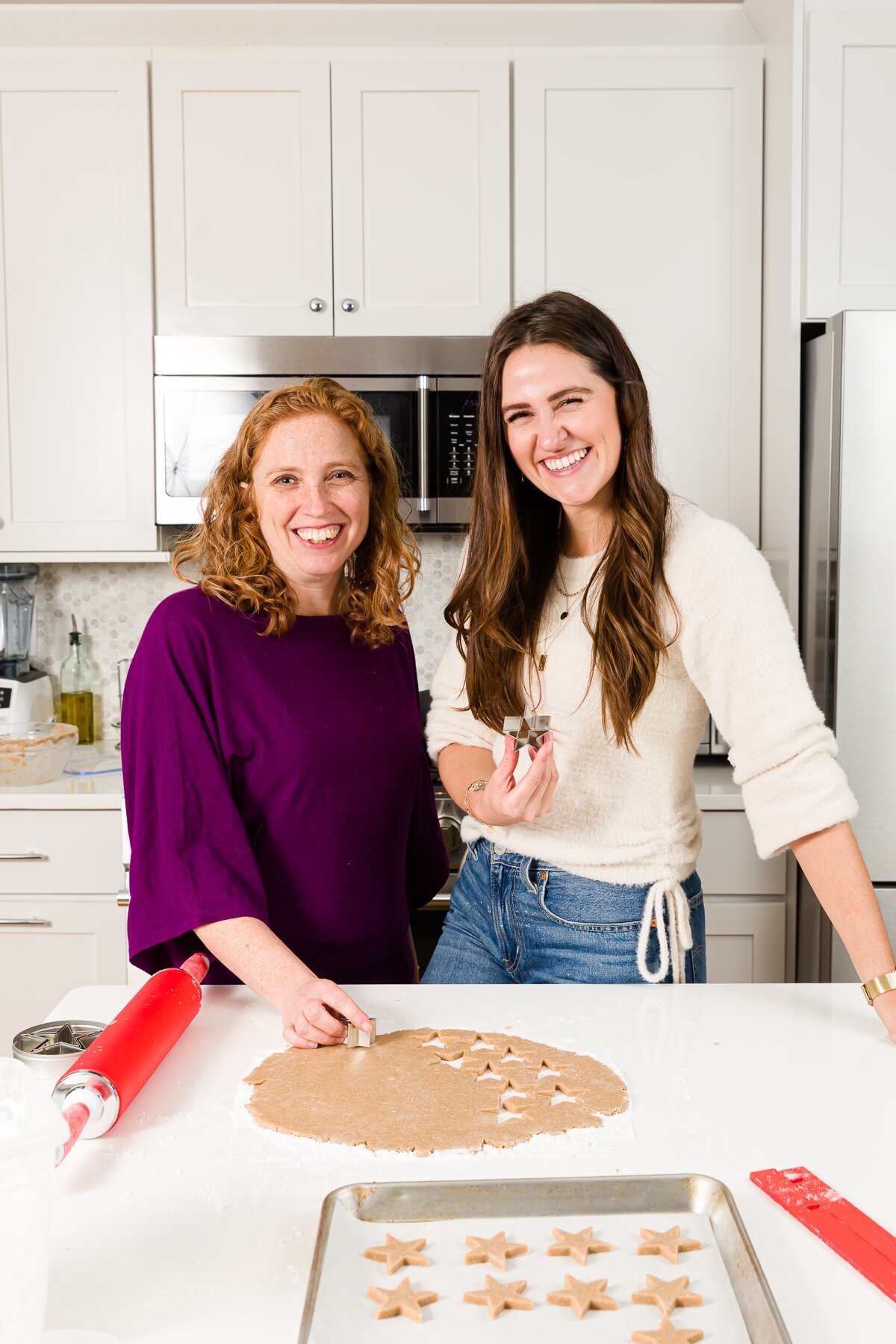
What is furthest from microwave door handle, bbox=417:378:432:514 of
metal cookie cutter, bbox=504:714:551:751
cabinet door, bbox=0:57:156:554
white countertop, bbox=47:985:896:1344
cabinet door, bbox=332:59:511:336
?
white countertop, bbox=47:985:896:1344

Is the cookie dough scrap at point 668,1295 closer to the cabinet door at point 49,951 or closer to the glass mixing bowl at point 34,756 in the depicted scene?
the cabinet door at point 49,951

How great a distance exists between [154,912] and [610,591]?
Answer: 0.68 metres

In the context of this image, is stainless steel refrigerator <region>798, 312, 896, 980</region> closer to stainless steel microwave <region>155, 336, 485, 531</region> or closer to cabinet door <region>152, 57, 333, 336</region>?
stainless steel microwave <region>155, 336, 485, 531</region>

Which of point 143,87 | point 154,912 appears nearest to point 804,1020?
point 154,912

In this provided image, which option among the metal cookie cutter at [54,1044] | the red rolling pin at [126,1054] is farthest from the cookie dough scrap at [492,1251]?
the metal cookie cutter at [54,1044]

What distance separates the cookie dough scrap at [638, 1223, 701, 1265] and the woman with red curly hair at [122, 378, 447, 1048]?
1.92 ft

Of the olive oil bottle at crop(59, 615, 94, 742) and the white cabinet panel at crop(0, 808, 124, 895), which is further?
the olive oil bottle at crop(59, 615, 94, 742)

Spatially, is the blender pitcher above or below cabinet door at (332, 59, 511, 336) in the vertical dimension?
below

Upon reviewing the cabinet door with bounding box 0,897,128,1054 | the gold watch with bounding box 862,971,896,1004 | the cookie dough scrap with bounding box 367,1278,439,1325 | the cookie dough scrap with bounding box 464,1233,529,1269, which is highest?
the gold watch with bounding box 862,971,896,1004

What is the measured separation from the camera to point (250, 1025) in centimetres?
119

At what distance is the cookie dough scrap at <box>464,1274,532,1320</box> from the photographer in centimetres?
70

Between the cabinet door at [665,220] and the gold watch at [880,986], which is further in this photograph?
the cabinet door at [665,220]

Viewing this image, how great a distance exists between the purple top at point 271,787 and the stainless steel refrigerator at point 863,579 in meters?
1.05

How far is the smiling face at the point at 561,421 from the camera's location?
145 cm
